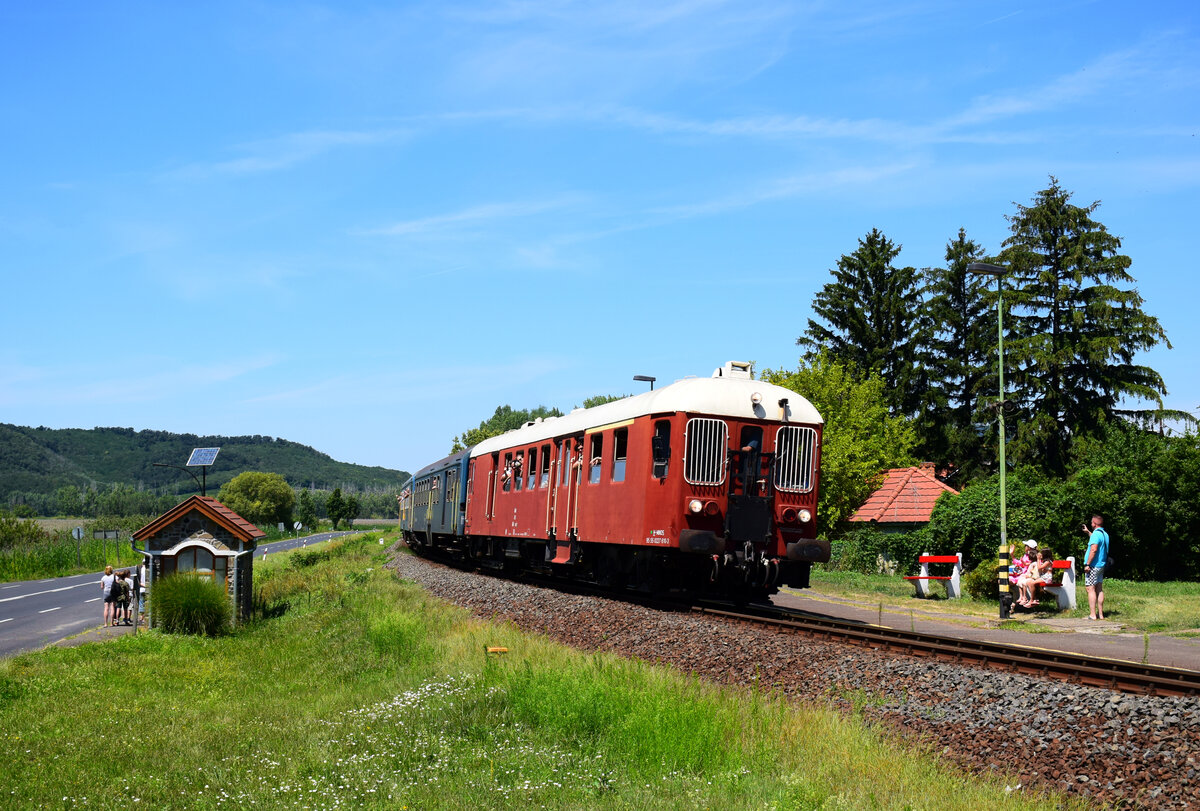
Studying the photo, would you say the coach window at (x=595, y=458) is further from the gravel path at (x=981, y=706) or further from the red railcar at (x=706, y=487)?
the gravel path at (x=981, y=706)

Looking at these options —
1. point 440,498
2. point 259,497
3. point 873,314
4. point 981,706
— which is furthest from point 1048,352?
point 259,497

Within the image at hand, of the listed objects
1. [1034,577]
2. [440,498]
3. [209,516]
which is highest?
[440,498]

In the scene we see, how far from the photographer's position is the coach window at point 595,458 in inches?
691

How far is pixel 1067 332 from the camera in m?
46.3

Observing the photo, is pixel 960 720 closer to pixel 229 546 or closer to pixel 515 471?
pixel 515 471

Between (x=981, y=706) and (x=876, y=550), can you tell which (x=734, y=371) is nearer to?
(x=981, y=706)

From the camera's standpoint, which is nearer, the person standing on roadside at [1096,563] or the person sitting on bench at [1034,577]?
the person standing on roadside at [1096,563]

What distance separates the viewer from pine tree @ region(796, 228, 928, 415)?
57906mm

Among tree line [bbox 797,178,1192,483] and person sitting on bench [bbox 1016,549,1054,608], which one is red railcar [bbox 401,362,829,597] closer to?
person sitting on bench [bbox 1016,549,1054,608]

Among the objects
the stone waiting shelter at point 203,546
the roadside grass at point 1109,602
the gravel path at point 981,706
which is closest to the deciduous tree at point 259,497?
the stone waiting shelter at point 203,546

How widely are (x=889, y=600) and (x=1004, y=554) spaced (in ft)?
11.0

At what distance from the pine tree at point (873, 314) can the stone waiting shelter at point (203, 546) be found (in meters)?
39.0

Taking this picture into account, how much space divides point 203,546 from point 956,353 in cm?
4276

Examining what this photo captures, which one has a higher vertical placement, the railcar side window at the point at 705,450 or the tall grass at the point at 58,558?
the railcar side window at the point at 705,450
